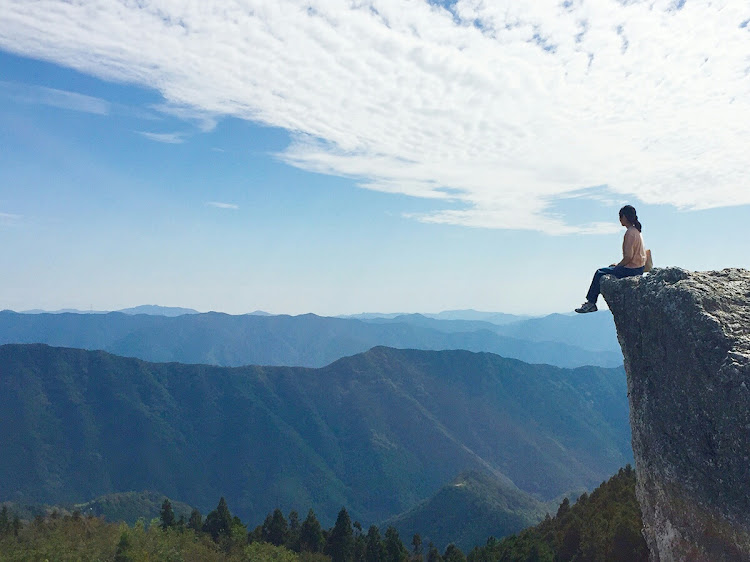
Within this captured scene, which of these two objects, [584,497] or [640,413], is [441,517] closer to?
[584,497]

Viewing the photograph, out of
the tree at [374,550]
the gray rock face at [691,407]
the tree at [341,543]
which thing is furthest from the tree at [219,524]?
the gray rock face at [691,407]

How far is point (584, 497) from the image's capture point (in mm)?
82000

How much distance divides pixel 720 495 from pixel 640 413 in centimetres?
305

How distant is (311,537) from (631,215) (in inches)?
3695

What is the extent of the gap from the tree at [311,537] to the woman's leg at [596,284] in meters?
87.7

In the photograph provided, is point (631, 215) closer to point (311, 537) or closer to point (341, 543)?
point (341, 543)

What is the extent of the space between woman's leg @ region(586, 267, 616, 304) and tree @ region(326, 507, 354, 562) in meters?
84.9

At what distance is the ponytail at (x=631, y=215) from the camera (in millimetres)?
15016

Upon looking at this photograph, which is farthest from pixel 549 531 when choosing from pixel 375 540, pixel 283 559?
pixel 283 559

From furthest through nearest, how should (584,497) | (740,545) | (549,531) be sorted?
(584,497) < (549,531) < (740,545)

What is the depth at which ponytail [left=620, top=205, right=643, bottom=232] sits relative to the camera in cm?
1502

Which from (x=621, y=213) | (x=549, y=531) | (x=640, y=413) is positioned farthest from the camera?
(x=549, y=531)

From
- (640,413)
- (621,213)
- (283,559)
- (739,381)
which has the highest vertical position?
(621,213)

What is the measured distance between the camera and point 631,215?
15.0 m
